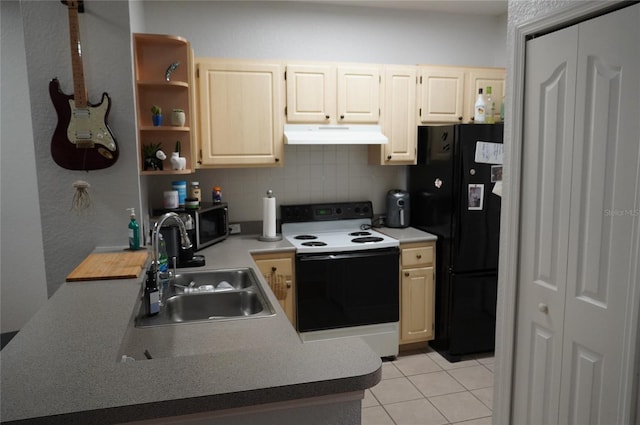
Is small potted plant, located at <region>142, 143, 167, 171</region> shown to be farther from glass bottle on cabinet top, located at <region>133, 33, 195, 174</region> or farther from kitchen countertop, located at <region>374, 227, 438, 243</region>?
kitchen countertop, located at <region>374, 227, 438, 243</region>

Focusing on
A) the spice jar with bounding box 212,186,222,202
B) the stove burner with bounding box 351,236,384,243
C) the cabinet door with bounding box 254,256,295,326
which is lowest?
the cabinet door with bounding box 254,256,295,326

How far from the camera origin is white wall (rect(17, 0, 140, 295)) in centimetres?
248

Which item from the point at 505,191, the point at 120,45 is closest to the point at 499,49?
the point at 505,191

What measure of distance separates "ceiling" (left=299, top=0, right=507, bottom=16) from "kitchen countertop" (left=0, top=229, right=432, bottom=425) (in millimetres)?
2859

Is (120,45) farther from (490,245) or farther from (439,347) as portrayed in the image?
(439,347)

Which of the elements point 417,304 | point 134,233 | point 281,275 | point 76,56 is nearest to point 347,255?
point 281,275

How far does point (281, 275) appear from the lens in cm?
325

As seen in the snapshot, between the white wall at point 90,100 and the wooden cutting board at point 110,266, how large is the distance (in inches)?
8.2

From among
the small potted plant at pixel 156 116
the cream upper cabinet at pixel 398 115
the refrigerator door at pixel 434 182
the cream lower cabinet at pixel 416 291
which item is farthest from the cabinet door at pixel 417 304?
the small potted plant at pixel 156 116

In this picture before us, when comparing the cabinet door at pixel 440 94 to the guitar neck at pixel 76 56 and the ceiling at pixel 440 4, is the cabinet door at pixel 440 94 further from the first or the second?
the guitar neck at pixel 76 56

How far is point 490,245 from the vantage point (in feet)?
11.3

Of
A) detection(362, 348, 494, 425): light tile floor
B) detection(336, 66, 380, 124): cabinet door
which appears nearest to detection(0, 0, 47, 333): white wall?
detection(336, 66, 380, 124): cabinet door

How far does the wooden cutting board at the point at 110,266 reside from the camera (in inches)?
82.7

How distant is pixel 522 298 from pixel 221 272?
148 centimetres
